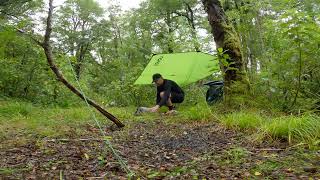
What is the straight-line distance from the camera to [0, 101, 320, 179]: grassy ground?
241 centimetres

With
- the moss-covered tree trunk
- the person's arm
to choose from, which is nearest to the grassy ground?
the moss-covered tree trunk

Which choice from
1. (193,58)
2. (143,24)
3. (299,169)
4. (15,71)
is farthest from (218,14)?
(143,24)

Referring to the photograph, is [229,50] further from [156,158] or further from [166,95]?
[156,158]

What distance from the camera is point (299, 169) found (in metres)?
2.34

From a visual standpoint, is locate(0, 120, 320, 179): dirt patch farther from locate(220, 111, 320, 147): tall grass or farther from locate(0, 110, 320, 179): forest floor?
locate(220, 111, 320, 147): tall grass

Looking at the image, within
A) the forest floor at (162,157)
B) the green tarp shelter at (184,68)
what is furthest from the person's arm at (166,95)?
the forest floor at (162,157)

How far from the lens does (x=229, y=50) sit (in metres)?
5.63

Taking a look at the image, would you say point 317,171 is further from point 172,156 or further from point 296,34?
point 296,34

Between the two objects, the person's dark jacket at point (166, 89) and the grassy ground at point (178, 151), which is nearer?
the grassy ground at point (178, 151)

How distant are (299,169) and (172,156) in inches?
39.2

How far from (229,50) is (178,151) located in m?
2.89

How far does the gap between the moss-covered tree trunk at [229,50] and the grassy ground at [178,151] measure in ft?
3.49

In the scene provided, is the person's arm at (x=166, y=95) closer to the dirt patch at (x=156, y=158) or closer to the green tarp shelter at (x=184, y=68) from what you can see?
the green tarp shelter at (x=184, y=68)

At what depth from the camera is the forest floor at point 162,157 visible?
2.37 meters
